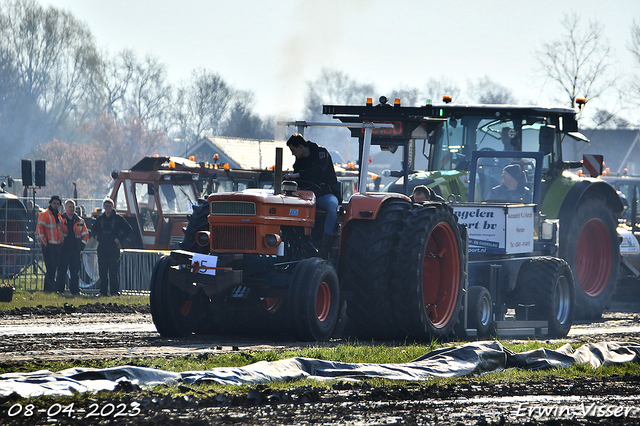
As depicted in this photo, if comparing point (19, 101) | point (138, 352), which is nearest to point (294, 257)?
point (138, 352)

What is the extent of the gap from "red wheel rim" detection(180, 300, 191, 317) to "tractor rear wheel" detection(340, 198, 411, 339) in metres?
1.75

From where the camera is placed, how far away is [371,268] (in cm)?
942

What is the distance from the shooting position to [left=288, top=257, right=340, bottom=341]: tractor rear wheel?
877cm

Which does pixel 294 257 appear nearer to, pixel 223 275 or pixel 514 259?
pixel 223 275

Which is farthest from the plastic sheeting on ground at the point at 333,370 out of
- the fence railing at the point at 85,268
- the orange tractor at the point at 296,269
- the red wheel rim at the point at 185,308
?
the fence railing at the point at 85,268

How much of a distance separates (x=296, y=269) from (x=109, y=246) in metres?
9.06

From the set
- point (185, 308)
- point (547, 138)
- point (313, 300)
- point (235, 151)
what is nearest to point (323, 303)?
Result: point (313, 300)

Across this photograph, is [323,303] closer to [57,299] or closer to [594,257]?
[594,257]

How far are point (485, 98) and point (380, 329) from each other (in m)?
72.0

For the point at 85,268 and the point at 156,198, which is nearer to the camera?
the point at 85,268

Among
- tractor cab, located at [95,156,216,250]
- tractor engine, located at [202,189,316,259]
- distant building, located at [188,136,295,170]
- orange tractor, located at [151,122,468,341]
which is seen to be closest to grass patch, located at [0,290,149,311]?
tractor cab, located at [95,156,216,250]

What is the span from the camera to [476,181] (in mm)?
13016

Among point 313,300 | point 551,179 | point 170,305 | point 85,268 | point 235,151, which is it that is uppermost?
point 235,151

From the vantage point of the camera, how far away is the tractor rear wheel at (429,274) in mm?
9398
